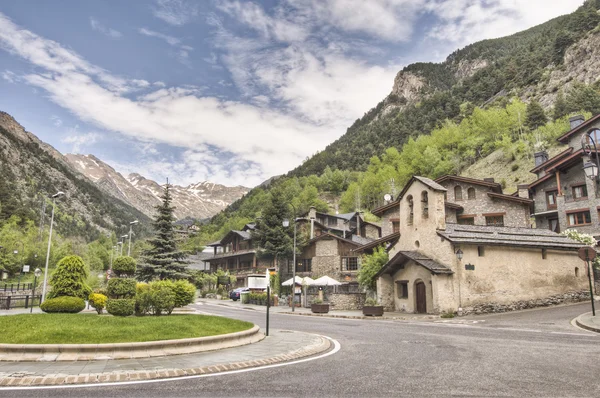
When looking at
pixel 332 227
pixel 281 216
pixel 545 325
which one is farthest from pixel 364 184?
pixel 545 325

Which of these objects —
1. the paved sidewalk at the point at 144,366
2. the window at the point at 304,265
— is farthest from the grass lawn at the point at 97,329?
the window at the point at 304,265

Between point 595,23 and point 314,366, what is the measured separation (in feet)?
498

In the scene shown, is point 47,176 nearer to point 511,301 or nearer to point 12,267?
point 12,267

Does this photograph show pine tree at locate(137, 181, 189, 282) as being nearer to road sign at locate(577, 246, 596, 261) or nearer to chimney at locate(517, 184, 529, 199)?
road sign at locate(577, 246, 596, 261)

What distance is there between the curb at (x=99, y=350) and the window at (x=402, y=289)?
69.0 ft

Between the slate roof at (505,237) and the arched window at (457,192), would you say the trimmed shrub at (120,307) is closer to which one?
the slate roof at (505,237)

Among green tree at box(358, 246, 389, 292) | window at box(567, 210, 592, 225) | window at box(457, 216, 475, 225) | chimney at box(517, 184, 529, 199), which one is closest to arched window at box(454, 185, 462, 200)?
window at box(457, 216, 475, 225)

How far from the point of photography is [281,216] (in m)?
58.5

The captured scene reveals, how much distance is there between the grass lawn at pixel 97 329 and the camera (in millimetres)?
10609

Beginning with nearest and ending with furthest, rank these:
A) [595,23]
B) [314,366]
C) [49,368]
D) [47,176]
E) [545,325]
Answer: [49,368]
[314,366]
[545,325]
[595,23]
[47,176]

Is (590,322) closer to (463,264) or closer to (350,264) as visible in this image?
(463,264)

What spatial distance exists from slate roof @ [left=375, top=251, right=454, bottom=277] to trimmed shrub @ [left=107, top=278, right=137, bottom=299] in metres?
17.4

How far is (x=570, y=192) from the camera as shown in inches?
1687

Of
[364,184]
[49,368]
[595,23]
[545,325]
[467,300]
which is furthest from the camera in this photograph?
[595,23]
